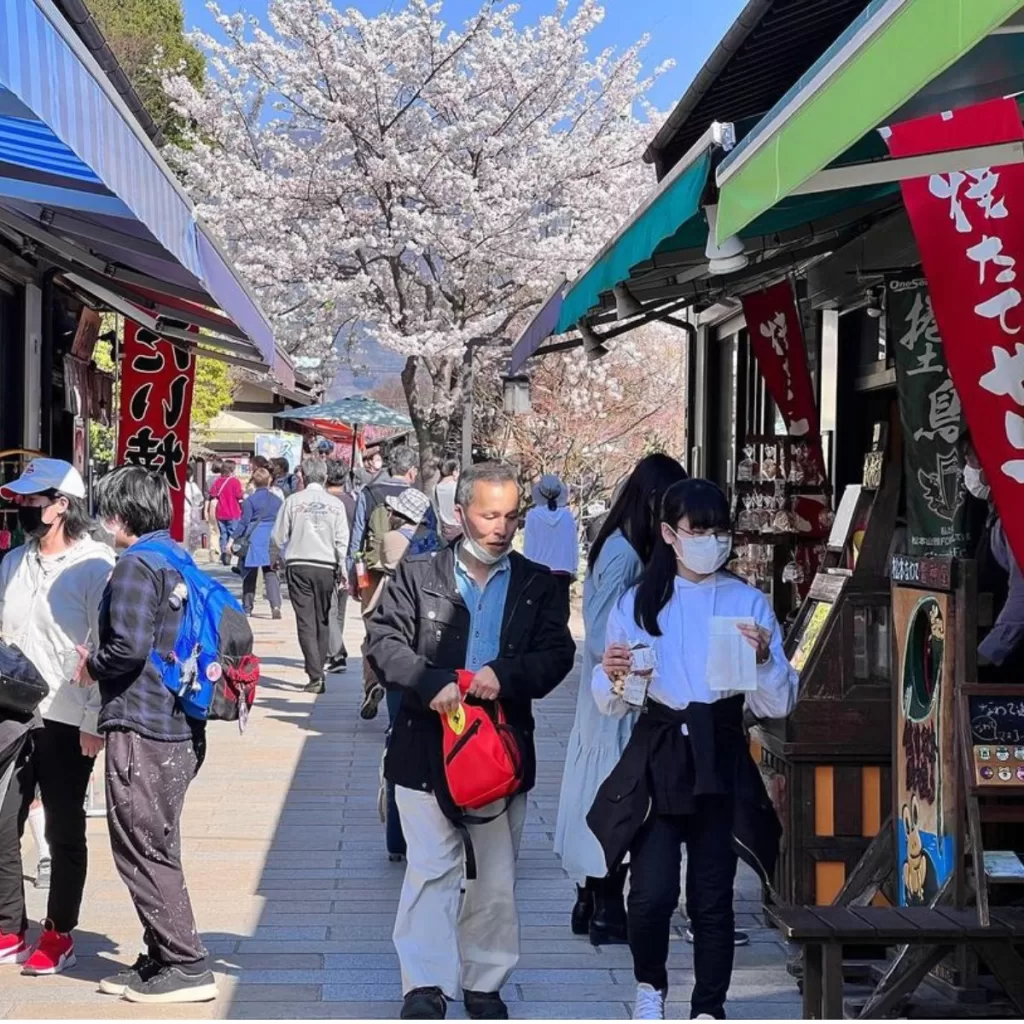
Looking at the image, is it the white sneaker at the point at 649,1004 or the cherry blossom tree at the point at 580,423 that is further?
the cherry blossom tree at the point at 580,423

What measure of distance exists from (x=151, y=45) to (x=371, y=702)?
26.5m

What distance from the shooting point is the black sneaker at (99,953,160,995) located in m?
5.28

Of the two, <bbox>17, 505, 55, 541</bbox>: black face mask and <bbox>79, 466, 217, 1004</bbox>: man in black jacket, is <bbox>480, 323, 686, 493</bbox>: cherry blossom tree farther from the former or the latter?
<bbox>79, 466, 217, 1004</bbox>: man in black jacket

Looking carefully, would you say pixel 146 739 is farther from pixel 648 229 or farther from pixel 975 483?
pixel 975 483

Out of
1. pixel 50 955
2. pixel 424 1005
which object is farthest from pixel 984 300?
pixel 50 955

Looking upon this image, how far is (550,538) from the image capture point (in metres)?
12.8

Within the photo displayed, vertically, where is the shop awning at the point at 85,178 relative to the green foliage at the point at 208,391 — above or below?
below

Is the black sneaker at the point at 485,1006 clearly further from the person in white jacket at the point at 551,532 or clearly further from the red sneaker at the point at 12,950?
the person in white jacket at the point at 551,532

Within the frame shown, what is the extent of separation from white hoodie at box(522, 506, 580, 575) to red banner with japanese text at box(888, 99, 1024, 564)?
861 centimetres

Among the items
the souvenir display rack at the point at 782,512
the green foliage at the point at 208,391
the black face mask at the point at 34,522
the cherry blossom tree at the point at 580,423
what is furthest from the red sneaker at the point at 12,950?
the green foliage at the point at 208,391

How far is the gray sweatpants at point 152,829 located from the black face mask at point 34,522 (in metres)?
0.90

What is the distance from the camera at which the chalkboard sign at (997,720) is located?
4.57 meters

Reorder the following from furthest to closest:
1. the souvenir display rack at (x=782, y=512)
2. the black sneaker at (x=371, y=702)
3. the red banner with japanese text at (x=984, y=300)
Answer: the black sneaker at (x=371, y=702) → the souvenir display rack at (x=782, y=512) → the red banner with japanese text at (x=984, y=300)

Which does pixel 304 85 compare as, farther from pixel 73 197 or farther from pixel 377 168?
pixel 73 197
